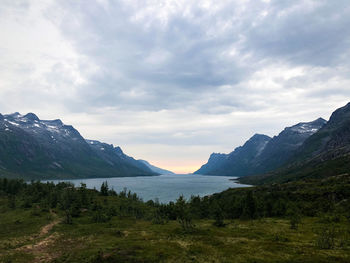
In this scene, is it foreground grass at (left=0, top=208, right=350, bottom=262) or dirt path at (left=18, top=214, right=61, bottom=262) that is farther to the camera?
dirt path at (left=18, top=214, right=61, bottom=262)

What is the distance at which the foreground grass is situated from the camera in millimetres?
42625

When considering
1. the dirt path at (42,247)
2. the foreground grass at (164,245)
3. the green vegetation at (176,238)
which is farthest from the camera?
the dirt path at (42,247)

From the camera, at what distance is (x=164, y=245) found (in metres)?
51.6

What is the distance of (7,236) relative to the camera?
64.8 metres

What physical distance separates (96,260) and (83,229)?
1299 inches

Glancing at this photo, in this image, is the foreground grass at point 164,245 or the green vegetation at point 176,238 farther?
the green vegetation at point 176,238

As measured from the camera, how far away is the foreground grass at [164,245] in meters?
42.6

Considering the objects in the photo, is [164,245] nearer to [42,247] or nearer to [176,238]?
[176,238]

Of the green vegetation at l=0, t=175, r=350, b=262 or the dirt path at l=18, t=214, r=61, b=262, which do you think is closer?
the green vegetation at l=0, t=175, r=350, b=262

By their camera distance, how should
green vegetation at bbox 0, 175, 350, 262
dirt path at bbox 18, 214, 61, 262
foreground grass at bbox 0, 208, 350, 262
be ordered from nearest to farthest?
1. foreground grass at bbox 0, 208, 350, 262
2. green vegetation at bbox 0, 175, 350, 262
3. dirt path at bbox 18, 214, 61, 262

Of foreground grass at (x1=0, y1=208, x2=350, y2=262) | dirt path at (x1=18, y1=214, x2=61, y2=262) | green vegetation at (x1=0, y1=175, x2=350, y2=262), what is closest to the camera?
foreground grass at (x1=0, y1=208, x2=350, y2=262)

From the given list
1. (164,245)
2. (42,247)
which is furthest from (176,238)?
(42,247)

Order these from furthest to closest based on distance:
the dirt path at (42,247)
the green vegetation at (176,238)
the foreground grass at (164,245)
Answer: the dirt path at (42,247)
the green vegetation at (176,238)
the foreground grass at (164,245)

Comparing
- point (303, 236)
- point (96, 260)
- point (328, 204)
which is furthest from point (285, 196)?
point (96, 260)
